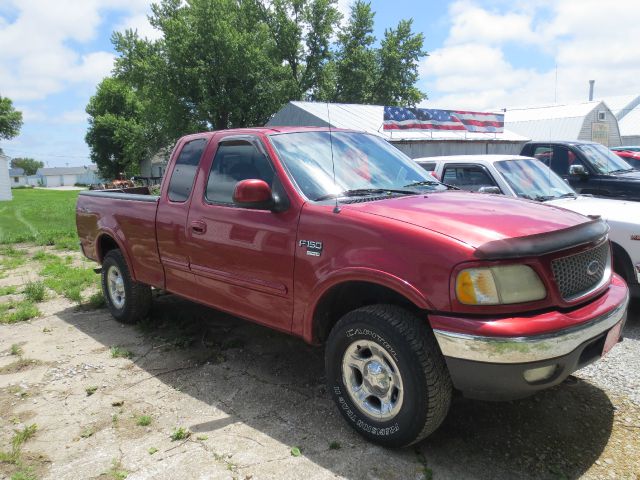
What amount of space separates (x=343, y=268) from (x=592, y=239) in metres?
1.48

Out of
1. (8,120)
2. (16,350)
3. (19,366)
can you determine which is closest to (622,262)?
(19,366)

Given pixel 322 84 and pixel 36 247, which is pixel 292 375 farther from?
pixel 322 84

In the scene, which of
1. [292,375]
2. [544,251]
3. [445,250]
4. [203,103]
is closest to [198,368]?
[292,375]

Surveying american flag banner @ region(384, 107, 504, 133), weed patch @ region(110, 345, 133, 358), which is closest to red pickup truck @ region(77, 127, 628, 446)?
weed patch @ region(110, 345, 133, 358)

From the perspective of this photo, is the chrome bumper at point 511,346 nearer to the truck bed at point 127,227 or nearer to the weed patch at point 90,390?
the weed patch at point 90,390

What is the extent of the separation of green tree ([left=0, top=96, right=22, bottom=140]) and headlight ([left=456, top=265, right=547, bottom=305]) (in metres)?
67.9

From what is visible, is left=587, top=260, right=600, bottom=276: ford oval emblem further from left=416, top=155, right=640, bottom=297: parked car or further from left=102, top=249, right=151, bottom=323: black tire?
left=102, top=249, right=151, bottom=323: black tire

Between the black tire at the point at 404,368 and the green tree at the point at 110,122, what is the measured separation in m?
56.0

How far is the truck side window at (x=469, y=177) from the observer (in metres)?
6.90

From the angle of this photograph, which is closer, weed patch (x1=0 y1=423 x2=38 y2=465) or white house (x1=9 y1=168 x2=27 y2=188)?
weed patch (x1=0 y1=423 x2=38 y2=465)

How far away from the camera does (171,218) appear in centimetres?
462

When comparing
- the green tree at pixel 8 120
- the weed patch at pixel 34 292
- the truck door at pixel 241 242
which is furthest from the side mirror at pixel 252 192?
the green tree at pixel 8 120

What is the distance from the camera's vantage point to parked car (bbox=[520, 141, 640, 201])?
26.3 ft

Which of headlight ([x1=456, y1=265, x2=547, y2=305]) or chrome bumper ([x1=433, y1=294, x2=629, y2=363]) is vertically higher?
headlight ([x1=456, y1=265, x2=547, y2=305])
